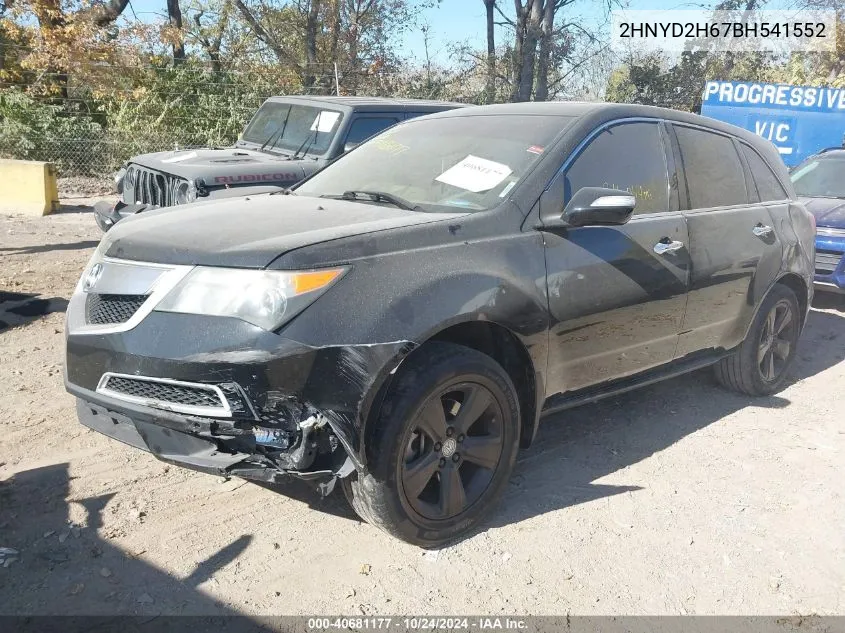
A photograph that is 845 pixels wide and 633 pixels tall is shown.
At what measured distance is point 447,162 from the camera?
159 inches

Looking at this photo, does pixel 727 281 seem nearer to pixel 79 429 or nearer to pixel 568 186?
pixel 568 186

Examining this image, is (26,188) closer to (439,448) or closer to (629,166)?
(629,166)

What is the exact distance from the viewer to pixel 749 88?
15133 millimetres

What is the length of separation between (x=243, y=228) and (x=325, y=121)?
501 centimetres

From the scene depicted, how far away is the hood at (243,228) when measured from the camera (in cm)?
301

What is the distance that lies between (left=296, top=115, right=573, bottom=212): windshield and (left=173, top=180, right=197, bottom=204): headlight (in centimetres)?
269

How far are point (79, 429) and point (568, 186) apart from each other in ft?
9.48

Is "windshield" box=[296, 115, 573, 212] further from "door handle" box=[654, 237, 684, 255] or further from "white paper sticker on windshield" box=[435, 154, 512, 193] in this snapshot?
"door handle" box=[654, 237, 684, 255]

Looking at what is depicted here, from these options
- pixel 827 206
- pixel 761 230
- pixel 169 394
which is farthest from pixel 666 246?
pixel 827 206

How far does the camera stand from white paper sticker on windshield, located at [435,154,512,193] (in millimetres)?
3779

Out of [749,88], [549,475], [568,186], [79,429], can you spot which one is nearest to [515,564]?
[549,475]

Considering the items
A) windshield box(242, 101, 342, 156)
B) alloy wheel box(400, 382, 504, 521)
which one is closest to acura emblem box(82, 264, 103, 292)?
alloy wheel box(400, 382, 504, 521)

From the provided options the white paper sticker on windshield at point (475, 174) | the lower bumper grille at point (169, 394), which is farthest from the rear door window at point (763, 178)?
the lower bumper grille at point (169, 394)

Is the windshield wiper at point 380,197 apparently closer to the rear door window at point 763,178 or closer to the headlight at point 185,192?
the rear door window at point 763,178
